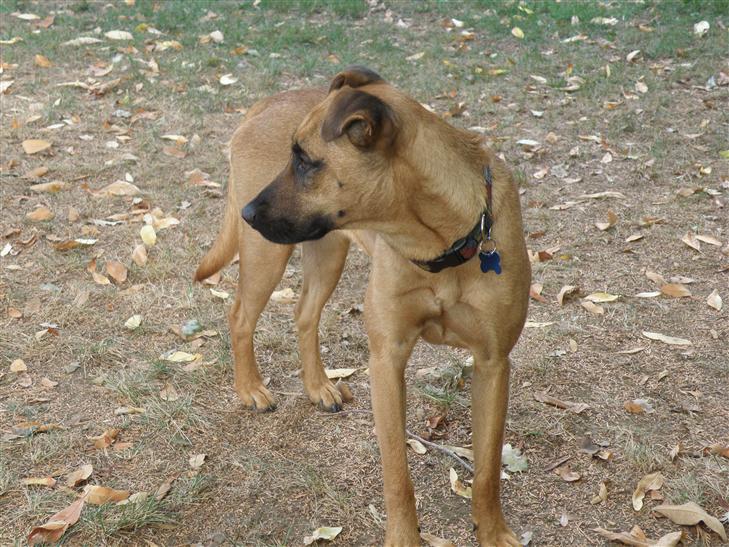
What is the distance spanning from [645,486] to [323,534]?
1279 mm

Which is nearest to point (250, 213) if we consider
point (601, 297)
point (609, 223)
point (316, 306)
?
point (316, 306)

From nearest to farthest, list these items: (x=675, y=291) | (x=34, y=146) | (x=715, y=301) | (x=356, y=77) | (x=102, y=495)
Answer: (x=356, y=77), (x=102, y=495), (x=715, y=301), (x=675, y=291), (x=34, y=146)

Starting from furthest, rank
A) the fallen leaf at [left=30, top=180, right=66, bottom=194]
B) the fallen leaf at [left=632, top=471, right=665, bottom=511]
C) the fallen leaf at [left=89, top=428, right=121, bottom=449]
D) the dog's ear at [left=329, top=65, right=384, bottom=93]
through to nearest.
A: the fallen leaf at [left=30, top=180, right=66, bottom=194]
the fallen leaf at [left=89, top=428, right=121, bottom=449]
the fallen leaf at [left=632, top=471, right=665, bottom=511]
the dog's ear at [left=329, top=65, right=384, bottom=93]

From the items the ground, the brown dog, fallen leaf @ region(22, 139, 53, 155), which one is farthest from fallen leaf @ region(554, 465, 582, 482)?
fallen leaf @ region(22, 139, 53, 155)

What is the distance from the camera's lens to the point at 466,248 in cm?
288

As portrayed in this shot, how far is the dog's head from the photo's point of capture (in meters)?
2.70

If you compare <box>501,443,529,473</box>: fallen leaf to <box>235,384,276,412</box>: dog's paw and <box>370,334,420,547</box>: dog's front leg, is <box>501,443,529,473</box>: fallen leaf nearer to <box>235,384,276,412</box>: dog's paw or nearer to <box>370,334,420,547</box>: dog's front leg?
<box>370,334,420,547</box>: dog's front leg

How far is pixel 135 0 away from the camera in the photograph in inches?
406

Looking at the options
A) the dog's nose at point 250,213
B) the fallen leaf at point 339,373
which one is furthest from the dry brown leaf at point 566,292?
the dog's nose at point 250,213

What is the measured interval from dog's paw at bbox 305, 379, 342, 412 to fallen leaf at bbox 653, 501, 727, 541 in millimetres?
1512

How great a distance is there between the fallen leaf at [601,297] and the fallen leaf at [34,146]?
434cm

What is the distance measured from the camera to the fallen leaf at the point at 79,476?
354 cm

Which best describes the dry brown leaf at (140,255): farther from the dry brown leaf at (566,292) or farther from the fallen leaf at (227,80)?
the fallen leaf at (227,80)

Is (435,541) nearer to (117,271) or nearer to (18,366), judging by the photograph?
(18,366)
